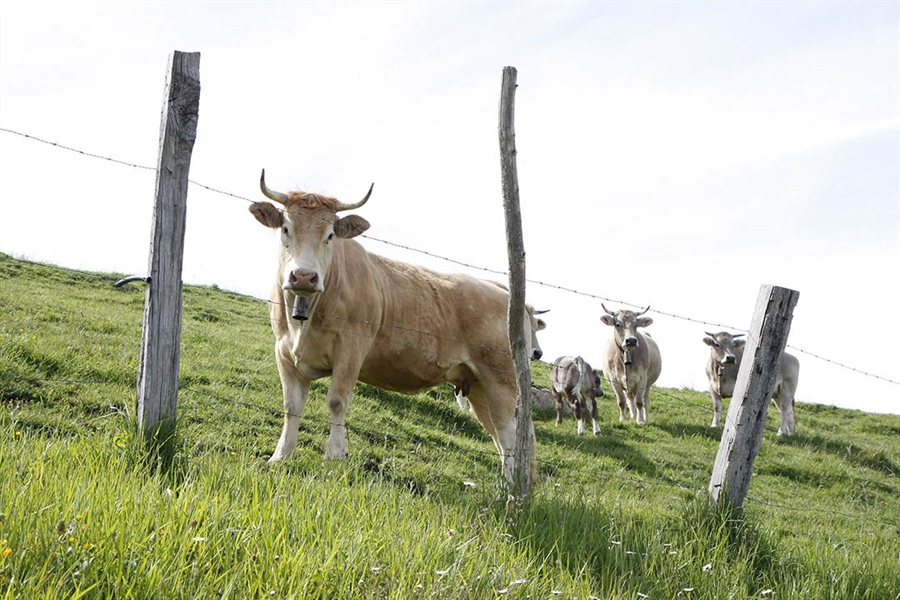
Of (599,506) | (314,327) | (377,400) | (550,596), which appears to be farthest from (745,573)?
(377,400)

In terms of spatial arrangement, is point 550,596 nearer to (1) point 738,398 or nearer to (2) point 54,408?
(1) point 738,398

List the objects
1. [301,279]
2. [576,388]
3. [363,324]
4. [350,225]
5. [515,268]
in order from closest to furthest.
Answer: [515,268] → [301,279] → [350,225] → [363,324] → [576,388]

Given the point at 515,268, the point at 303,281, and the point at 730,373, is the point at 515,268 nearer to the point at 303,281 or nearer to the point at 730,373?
the point at 303,281

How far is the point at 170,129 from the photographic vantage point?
214 inches

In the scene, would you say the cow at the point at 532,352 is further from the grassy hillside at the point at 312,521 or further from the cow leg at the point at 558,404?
the cow leg at the point at 558,404

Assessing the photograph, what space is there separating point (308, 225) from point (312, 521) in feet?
12.4

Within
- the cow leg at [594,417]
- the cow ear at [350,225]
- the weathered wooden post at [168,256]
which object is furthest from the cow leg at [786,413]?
the weathered wooden post at [168,256]

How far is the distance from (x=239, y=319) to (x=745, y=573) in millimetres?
12857

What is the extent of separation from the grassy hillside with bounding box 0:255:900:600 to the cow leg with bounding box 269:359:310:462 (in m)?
0.22

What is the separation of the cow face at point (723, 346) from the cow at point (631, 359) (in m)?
1.23

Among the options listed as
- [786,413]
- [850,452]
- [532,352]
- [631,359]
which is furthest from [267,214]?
[786,413]

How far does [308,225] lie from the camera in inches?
299

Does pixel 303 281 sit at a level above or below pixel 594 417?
above

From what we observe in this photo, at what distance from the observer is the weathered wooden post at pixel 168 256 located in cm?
527
